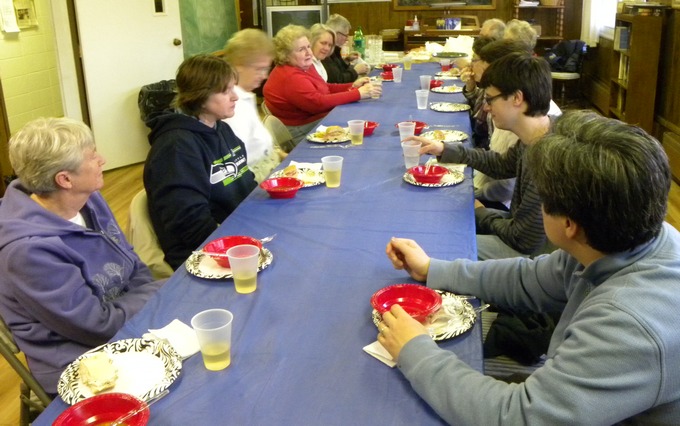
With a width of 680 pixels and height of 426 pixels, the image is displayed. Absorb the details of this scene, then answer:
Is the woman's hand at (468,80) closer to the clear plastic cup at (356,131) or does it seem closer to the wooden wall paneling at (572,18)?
the clear plastic cup at (356,131)

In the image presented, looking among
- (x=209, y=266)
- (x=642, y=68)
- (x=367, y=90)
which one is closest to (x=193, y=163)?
(x=209, y=266)

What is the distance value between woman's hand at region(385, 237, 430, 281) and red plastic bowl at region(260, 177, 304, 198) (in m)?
0.71

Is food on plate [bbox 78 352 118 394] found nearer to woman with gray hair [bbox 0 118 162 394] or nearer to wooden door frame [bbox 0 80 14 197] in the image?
woman with gray hair [bbox 0 118 162 394]

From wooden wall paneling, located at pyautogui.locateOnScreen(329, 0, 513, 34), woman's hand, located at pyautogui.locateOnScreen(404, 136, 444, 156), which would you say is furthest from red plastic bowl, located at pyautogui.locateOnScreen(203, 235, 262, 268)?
wooden wall paneling, located at pyautogui.locateOnScreen(329, 0, 513, 34)

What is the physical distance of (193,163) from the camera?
7.41ft

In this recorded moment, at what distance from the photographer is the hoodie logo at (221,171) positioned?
7.98 ft

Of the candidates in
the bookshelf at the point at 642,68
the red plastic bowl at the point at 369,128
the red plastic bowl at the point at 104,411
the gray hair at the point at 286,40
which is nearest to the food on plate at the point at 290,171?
the red plastic bowl at the point at 369,128

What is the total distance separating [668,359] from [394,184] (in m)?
1.52

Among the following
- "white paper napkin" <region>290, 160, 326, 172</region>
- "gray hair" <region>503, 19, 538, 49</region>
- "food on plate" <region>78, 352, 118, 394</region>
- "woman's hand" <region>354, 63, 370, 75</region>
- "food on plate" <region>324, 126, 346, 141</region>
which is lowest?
"food on plate" <region>78, 352, 118, 394</region>

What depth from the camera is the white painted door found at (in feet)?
16.5

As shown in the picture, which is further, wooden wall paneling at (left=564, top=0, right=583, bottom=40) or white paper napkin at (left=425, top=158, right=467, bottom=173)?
wooden wall paneling at (left=564, top=0, right=583, bottom=40)

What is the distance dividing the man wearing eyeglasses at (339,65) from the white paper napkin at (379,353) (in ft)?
13.6

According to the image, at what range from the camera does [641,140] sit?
1.03 meters

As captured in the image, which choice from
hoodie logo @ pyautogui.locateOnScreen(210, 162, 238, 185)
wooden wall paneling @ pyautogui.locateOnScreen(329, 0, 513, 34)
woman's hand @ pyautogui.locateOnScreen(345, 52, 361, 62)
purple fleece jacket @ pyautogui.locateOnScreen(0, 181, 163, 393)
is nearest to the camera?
purple fleece jacket @ pyautogui.locateOnScreen(0, 181, 163, 393)
